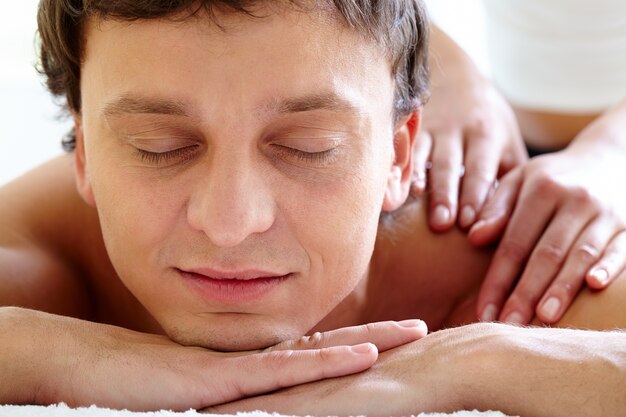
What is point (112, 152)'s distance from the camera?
1.28m

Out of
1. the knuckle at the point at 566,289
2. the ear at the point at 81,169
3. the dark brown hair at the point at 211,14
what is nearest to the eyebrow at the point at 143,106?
the dark brown hair at the point at 211,14

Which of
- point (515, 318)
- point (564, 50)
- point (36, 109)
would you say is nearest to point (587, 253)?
point (515, 318)

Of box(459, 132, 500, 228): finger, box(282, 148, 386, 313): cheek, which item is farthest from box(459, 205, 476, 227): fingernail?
box(282, 148, 386, 313): cheek

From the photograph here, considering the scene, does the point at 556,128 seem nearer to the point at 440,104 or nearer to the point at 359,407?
the point at 440,104

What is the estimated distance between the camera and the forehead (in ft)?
3.84

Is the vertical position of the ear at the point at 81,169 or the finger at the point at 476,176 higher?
the ear at the point at 81,169

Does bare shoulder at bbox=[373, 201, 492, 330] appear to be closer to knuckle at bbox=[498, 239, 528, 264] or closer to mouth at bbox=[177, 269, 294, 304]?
knuckle at bbox=[498, 239, 528, 264]

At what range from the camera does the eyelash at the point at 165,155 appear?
1.21 metres

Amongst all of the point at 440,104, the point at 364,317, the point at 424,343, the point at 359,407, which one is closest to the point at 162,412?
the point at 359,407

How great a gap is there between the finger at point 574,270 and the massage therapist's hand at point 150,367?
0.33 m

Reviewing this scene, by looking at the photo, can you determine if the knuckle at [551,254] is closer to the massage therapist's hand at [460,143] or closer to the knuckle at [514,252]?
the knuckle at [514,252]

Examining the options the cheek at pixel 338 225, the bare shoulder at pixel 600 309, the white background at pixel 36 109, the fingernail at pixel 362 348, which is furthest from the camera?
the white background at pixel 36 109

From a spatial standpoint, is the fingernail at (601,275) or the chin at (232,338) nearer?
the chin at (232,338)

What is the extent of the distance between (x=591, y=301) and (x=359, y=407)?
51 centimetres
